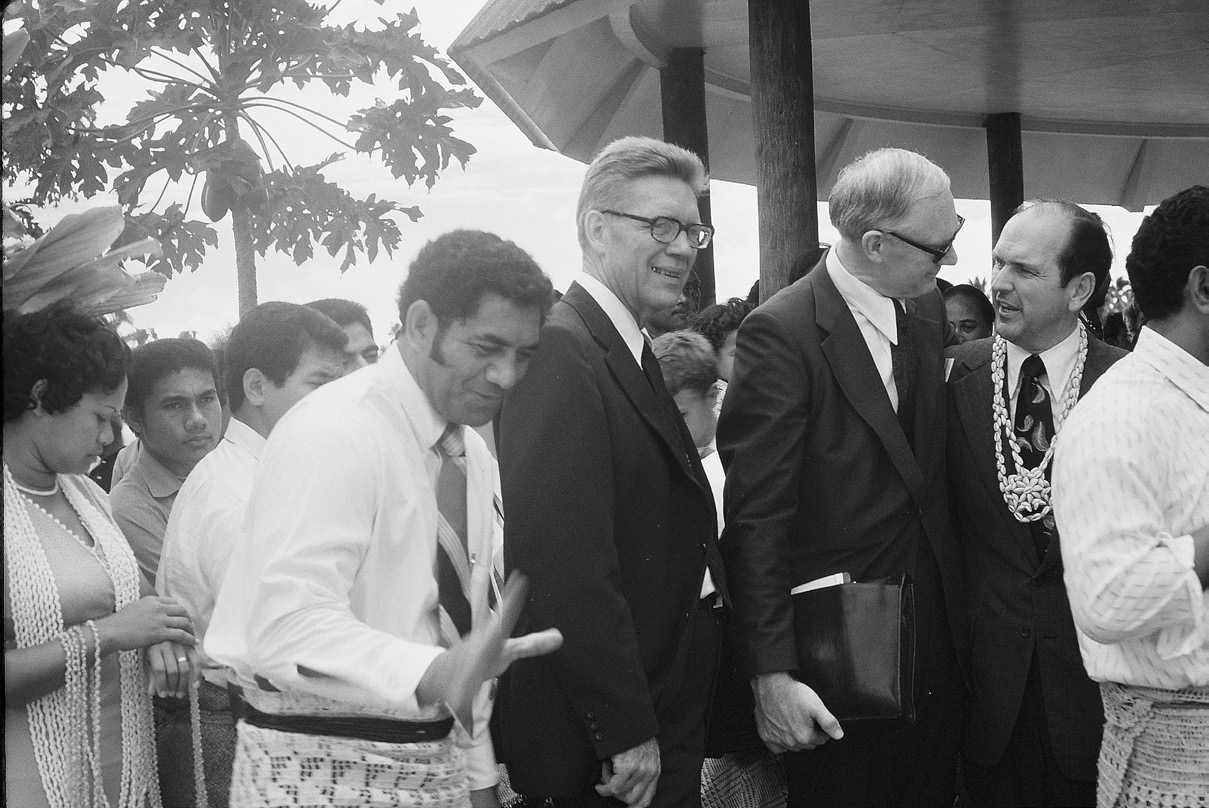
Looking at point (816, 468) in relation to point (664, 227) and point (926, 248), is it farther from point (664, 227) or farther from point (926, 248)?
point (664, 227)

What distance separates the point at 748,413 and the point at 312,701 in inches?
56.5

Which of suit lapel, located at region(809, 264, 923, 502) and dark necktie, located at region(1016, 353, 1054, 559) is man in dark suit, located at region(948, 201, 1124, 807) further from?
suit lapel, located at region(809, 264, 923, 502)

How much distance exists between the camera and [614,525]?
2693 mm

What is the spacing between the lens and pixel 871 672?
9.63 feet

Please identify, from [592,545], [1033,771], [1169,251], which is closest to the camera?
[592,545]

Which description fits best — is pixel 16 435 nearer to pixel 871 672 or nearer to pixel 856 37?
pixel 871 672

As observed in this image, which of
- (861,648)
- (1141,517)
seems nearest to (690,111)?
(861,648)

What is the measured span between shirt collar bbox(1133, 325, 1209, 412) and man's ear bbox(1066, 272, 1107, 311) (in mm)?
858

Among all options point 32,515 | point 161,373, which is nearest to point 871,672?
point 32,515

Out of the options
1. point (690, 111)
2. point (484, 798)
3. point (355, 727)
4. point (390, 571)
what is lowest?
point (484, 798)

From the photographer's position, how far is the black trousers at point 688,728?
2.69 metres

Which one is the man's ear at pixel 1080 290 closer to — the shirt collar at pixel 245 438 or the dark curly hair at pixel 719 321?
the dark curly hair at pixel 719 321

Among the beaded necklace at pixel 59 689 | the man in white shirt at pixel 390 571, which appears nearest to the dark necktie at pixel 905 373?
the man in white shirt at pixel 390 571

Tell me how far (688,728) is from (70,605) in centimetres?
135
